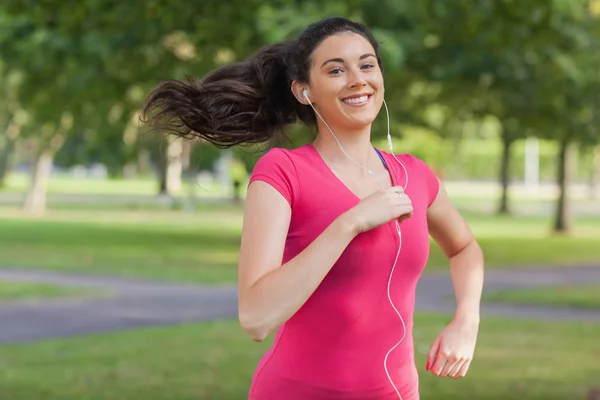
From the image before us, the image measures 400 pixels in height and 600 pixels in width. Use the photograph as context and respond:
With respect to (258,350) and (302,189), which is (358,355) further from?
(258,350)

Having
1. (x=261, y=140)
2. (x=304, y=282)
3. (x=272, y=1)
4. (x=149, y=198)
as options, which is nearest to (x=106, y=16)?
(x=272, y=1)

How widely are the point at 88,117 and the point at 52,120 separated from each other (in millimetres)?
1877

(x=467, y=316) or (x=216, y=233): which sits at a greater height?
(x=216, y=233)

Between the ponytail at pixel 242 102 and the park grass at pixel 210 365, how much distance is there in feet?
17.2

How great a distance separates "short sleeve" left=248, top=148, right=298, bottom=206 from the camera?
2.72 meters

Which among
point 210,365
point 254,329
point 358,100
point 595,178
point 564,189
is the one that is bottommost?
point 210,365

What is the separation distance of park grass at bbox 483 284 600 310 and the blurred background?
1.6 inches

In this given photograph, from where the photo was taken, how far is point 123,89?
59.1 ft

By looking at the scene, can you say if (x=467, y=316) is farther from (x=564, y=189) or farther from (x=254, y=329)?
(x=564, y=189)

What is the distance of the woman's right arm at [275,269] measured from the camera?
2566 mm

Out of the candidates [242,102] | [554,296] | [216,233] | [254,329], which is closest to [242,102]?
[242,102]

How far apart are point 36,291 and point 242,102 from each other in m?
12.4

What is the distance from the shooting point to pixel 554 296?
15359mm

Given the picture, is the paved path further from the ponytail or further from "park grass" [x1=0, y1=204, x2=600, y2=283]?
the ponytail
